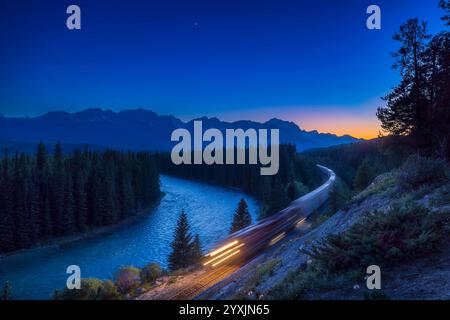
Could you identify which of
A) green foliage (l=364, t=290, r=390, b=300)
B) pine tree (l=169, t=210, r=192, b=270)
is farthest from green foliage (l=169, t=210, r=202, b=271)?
green foliage (l=364, t=290, r=390, b=300)

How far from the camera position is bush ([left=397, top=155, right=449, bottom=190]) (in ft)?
38.5

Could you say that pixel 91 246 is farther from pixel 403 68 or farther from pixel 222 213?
pixel 403 68

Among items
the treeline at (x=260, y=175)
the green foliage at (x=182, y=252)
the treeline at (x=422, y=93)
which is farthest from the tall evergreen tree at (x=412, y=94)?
the treeline at (x=260, y=175)

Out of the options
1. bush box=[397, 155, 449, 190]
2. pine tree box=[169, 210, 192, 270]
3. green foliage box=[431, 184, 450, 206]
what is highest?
bush box=[397, 155, 449, 190]

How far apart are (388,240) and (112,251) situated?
153 ft

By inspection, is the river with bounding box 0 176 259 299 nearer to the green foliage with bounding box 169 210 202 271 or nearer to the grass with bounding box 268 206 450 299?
the green foliage with bounding box 169 210 202 271

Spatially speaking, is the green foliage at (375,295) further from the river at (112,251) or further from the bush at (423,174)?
the river at (112,251)

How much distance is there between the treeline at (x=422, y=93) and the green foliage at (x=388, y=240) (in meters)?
15.4

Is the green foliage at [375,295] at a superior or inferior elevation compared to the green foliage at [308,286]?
superior

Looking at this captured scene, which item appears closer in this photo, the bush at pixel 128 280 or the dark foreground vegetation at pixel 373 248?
the dark foreground vegetation at pixel 373 248

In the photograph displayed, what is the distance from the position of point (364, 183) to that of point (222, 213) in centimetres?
3048

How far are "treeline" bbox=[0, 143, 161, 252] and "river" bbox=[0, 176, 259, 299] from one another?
3878 mm

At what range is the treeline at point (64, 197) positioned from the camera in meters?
53.2
